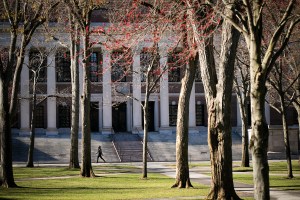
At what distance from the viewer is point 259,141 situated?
1152 cm

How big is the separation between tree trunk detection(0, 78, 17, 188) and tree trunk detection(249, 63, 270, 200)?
13312mm

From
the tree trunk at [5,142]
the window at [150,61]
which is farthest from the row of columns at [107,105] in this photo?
the tree trunk at [5,142]

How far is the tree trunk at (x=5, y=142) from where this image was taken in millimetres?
22250

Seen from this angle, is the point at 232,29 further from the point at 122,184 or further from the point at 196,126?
the point at 196,126

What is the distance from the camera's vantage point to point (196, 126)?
60.1 m

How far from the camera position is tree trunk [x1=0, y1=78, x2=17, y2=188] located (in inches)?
876

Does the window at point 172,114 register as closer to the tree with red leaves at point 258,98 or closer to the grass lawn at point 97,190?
the grass lawn at point 97,190

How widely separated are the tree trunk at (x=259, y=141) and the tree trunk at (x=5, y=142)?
13.3 m

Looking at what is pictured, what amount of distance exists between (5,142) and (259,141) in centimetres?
1359

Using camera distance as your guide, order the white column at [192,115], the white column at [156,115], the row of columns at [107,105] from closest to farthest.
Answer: the row of columns at [107,105] < the white column at [192,115] < the white column at [156,115]

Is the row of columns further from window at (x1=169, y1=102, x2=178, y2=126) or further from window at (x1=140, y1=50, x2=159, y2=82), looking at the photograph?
window at (x1=140, y1=50, x2=159, y2=82)

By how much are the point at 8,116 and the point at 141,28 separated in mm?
9294

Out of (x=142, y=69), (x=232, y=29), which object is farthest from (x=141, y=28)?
(x=142, y=69)

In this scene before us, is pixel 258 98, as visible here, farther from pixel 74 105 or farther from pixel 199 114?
pixel 199 114
